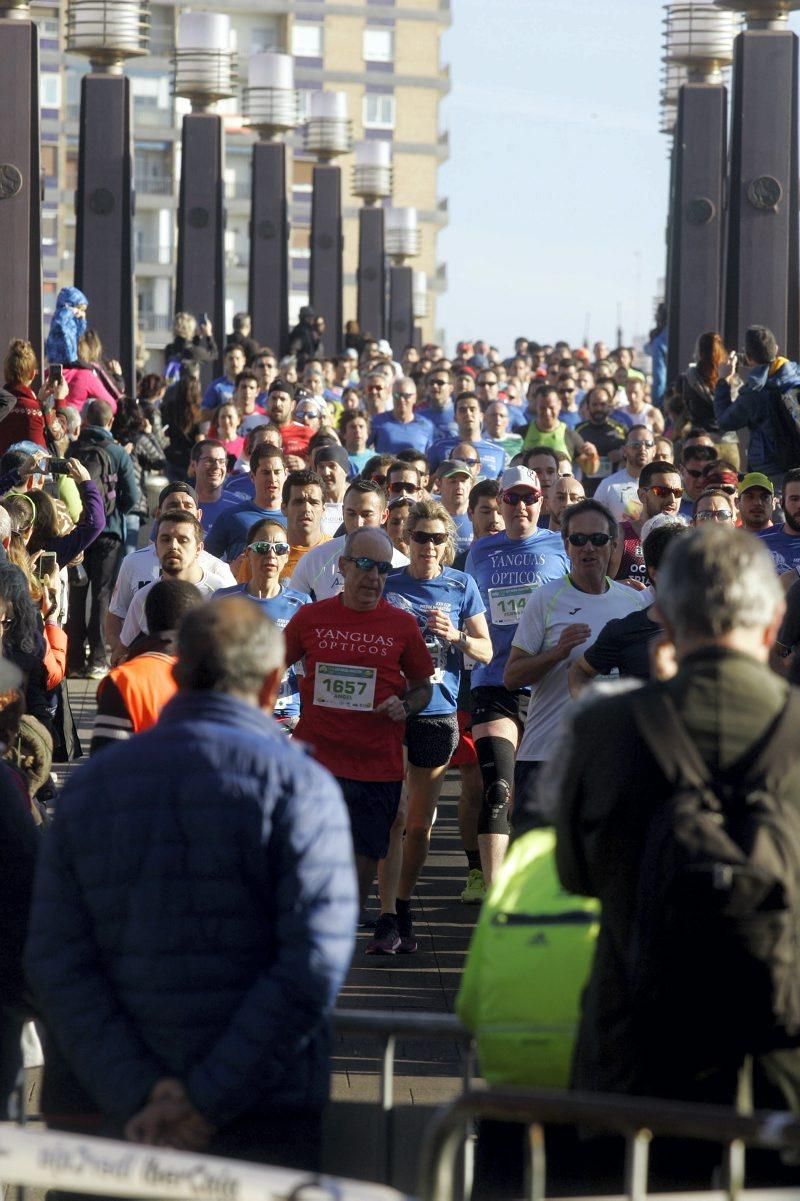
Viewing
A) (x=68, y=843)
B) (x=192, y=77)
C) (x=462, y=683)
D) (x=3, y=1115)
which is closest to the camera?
(x=68, y=843)

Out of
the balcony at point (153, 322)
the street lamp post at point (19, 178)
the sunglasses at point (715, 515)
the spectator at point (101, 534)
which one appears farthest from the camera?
the balcony at point (153, 322)

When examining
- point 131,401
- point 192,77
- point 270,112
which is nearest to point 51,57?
point 270,112

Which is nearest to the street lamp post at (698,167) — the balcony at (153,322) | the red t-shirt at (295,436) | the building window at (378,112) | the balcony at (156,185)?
the red t-shirt at (295,436)

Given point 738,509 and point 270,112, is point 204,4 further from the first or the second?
point 738,509

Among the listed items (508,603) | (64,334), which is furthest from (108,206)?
(508,603)

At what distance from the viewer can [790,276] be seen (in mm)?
18906

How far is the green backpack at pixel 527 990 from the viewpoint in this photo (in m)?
4.30

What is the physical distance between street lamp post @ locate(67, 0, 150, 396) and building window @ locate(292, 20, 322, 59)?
82060mm

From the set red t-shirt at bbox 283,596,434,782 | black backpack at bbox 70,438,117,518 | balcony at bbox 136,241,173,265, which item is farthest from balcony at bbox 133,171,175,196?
red t-shirt at bbox 283,596,434,782

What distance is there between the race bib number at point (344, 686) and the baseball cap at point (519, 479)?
197 cm

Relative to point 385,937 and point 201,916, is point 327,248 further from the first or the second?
point 201,916

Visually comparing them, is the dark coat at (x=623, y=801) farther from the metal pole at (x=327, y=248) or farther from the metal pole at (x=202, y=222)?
the metal pole at (x=327, y=248)

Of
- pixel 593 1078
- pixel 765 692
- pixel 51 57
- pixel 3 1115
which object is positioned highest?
pixel 51 57

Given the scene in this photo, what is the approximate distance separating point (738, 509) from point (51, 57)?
88406 millimetres
